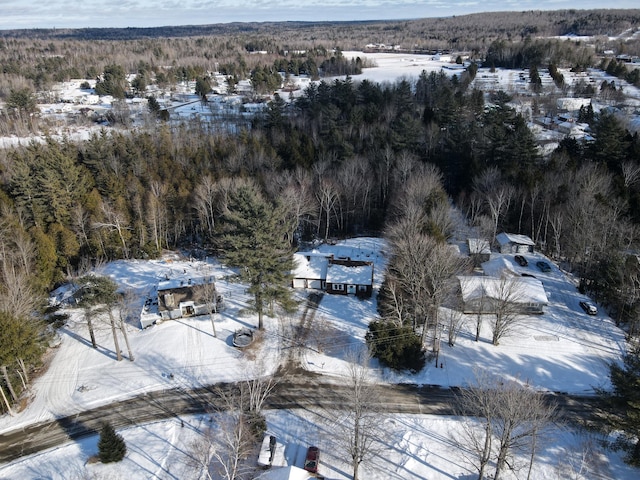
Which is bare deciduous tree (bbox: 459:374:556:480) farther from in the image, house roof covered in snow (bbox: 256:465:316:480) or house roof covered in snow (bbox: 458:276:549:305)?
house roof covered in snow (bbox: 458:276:549:305)

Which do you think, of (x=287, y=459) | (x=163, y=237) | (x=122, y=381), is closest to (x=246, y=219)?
(x=122, y=381)

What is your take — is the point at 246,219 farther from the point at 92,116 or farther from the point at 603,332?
the point at 92,116

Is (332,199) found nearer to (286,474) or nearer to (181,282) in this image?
(181,282)

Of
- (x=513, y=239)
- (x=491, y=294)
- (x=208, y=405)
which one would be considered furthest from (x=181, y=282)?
(x=513, y=239)

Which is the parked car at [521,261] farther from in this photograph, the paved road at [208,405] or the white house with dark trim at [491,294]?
the paved road at [208,405]

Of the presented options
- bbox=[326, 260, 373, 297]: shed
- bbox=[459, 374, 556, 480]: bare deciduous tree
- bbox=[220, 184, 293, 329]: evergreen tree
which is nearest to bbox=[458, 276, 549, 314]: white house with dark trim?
bbox=[326, 260, 373, 297]: shed

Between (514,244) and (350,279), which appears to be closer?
(350,279)
